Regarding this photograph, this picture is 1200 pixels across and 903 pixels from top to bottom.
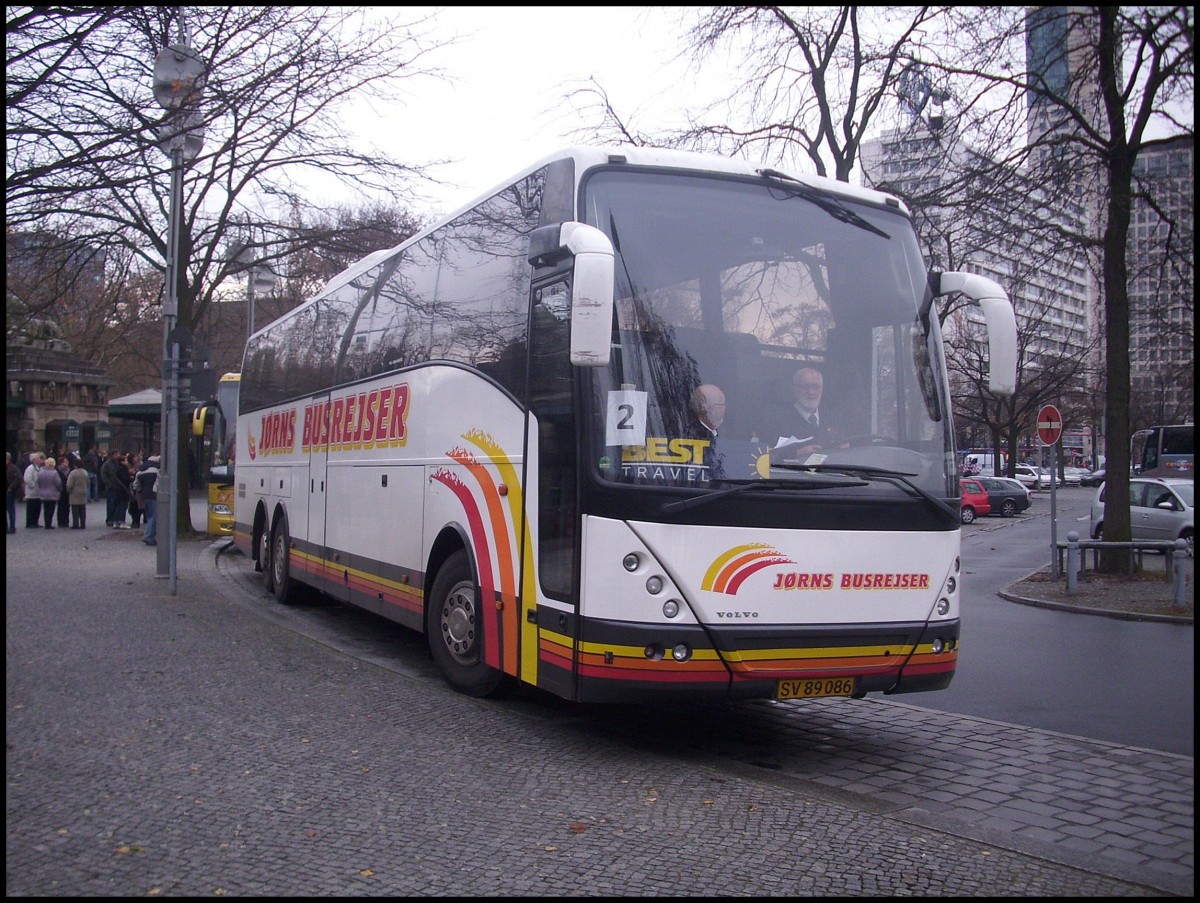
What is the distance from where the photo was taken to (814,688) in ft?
22.1

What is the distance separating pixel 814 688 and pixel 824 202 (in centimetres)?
319

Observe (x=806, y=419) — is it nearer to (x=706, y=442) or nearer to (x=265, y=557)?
(x=706, y=442)

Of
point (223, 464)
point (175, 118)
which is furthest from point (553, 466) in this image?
point (223, 464)

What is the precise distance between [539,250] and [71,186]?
4.96 metres

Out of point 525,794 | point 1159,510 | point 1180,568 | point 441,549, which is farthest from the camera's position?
point 1159,510

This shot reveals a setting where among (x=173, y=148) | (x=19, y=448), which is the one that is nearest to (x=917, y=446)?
(x=173, y=148)

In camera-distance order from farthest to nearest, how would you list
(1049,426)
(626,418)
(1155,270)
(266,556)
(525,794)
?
(1049,426) < (1155,270) < (266,556) < (626,418) < (525,794)

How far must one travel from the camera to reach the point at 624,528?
646cm

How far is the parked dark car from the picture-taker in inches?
1734

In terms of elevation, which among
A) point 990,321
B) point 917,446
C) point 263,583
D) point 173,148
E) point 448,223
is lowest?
point 263,583

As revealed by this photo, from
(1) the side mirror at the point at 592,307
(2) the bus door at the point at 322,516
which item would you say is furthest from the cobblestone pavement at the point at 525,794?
(1) the side mirror at the point at 592,307

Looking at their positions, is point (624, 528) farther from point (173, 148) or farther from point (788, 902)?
point (173, 148)

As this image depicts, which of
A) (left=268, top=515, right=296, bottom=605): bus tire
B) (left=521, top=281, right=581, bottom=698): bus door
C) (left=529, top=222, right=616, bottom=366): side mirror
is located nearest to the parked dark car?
(left=268, top=515, right=296, bottom=605): bus tire

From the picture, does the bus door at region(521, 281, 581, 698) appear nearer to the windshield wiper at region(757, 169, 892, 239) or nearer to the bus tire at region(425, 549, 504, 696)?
the bus tire at region(425, 549, 504, 696)
